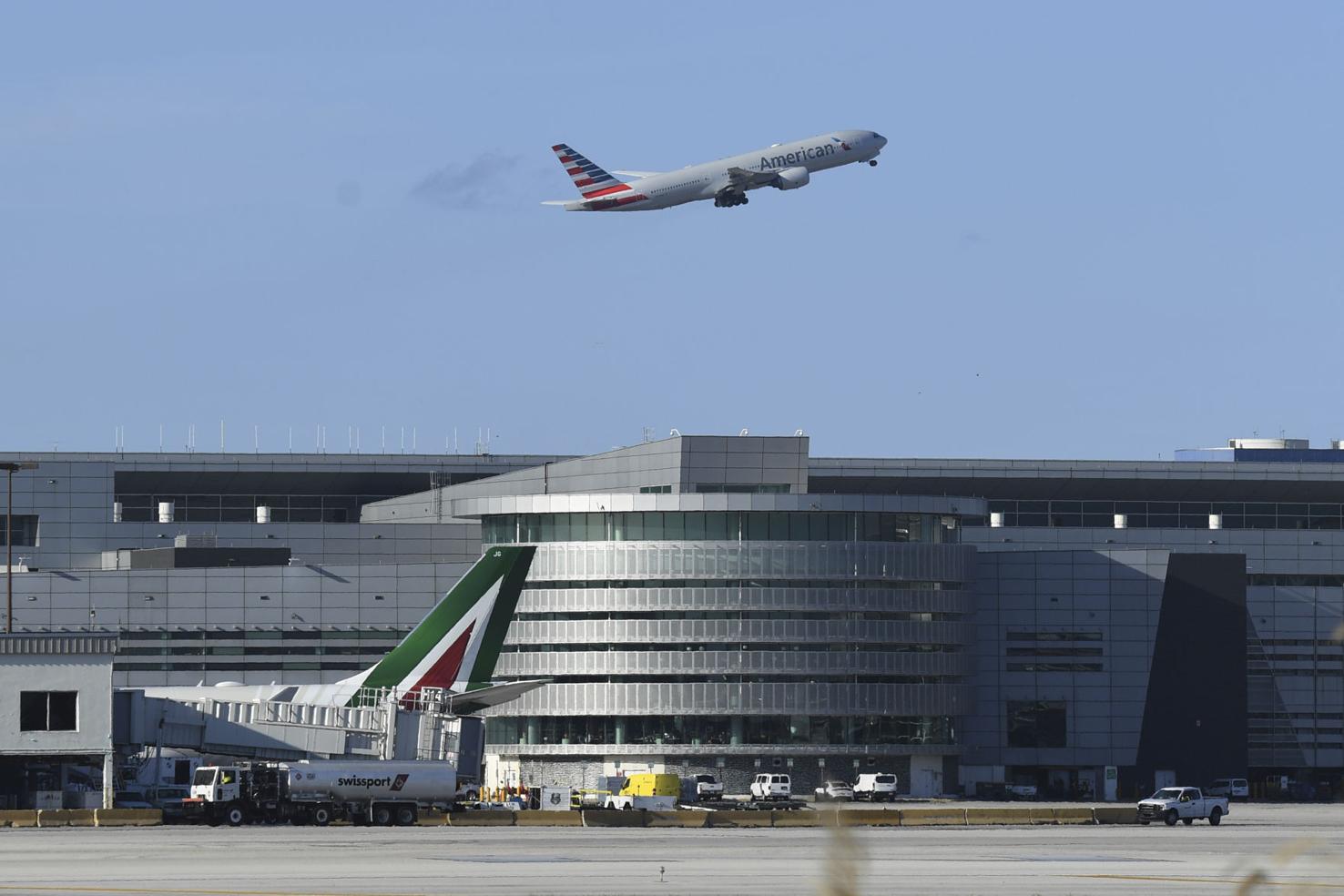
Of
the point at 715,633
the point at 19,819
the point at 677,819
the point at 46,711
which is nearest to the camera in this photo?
the point at 19,819

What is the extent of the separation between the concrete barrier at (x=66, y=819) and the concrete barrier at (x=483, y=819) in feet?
46.4

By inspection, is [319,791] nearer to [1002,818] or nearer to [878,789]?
[1002,818]

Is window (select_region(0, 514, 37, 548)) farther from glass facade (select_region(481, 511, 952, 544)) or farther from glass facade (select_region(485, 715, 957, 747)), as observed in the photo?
glass facade (select_region(485, 715, 957, 747))

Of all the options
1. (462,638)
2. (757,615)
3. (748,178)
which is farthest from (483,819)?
(748,178)

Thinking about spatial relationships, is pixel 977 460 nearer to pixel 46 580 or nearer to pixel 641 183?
pixel 641 183

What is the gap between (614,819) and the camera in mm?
84188

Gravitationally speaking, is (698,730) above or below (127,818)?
above

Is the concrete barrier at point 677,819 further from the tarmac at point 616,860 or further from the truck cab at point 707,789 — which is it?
the truck cab at point 707,789

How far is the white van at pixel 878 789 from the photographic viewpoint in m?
130

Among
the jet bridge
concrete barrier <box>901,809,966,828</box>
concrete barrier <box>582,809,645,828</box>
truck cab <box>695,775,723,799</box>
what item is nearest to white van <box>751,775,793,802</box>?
truck cab <box>695,775,723,799</box>

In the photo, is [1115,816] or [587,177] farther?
[587,177]

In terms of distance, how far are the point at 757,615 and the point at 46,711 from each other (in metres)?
60.2

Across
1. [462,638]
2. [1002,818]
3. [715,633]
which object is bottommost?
[1002,818]

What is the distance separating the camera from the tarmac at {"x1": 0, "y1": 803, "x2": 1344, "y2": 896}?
150 feet
